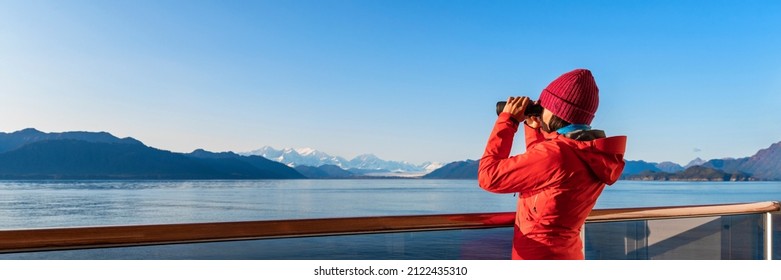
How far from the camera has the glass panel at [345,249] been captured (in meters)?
1.98

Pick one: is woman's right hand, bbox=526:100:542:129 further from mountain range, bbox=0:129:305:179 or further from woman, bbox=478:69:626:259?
mountain range, bbox=0:129:305:179

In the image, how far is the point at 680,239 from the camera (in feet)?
9.29

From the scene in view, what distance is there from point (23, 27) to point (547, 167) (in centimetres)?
6244

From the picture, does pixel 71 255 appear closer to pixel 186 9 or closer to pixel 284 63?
pixel 186 9

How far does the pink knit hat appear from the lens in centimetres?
172

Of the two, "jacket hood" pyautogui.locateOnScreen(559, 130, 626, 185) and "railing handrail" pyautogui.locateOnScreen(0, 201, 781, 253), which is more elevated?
"jacket hood" pyautogui.locateOnScreen(559, 130, 626, 185)

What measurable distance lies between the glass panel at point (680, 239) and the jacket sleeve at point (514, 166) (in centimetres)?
94

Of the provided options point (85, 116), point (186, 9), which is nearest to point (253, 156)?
point (85, 116)

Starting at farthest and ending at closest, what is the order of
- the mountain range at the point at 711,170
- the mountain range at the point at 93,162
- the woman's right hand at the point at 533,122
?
the mountain range at the point at 711,170 < the mountain range at the point at 93,162 < the woman's right hand at the point at 533,122

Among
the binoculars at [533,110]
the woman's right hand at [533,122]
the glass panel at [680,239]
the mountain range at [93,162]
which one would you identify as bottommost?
the glass panel at [680,239]

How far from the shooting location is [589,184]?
175 cm

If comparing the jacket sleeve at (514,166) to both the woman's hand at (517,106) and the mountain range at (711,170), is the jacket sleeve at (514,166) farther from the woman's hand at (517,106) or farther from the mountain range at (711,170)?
the mountain range at (711,170)

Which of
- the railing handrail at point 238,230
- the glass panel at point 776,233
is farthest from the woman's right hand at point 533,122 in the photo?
the glass panel at point 776,233

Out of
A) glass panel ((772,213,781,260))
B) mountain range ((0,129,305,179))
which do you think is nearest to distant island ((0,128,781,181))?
mountain range ((0,129,305,179))
